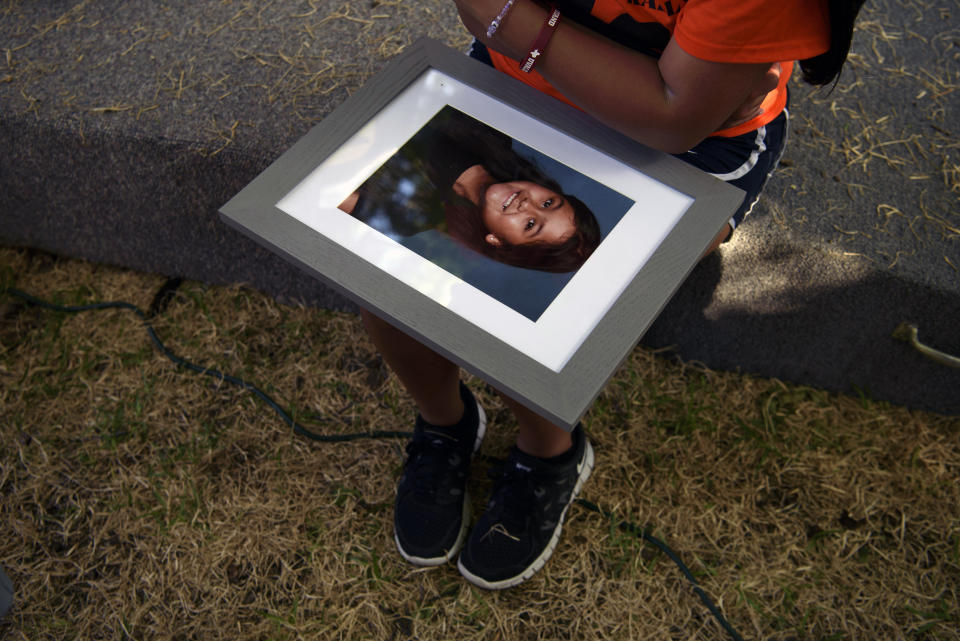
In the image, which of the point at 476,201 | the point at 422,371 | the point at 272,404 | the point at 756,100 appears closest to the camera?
the point at 476,201

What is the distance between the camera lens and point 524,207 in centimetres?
89

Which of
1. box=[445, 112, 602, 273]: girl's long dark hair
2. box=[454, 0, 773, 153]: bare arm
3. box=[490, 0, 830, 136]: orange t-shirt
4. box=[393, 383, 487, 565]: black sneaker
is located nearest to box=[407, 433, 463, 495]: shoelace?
box=[393, 383, 487, 565]: black sneaker

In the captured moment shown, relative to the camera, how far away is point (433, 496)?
4.54 feet

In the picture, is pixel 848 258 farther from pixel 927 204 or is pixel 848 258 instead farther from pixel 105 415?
pixel 105 415

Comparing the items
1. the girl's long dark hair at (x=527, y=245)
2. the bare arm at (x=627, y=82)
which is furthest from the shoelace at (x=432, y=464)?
the bare arm at (x=627, y=82)

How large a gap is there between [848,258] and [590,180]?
0.76 m

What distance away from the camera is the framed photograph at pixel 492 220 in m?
0.78

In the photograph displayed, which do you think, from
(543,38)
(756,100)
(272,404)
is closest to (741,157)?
(756,100)

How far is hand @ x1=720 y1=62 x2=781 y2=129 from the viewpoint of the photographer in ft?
3.30

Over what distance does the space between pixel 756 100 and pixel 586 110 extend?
0.28 meters

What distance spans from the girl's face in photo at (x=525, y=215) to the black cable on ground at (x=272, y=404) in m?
0.77

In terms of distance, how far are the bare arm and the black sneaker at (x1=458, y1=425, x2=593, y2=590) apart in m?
0.68

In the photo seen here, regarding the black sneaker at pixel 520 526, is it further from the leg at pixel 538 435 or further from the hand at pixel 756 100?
the hand at pixel 756 100

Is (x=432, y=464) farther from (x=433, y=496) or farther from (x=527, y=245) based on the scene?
(x=527, y=245)
